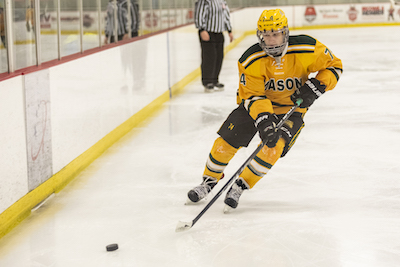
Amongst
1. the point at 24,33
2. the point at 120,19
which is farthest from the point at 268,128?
the point at 120,19

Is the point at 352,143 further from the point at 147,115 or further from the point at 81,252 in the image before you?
the point at 81,252

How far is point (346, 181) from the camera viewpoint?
2.96 metres

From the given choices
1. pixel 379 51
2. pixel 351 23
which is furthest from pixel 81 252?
pixel 351 23

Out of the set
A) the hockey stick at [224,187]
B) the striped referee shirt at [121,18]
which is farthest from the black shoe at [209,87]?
the hockey stick at [224,187]

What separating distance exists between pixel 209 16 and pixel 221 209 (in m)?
3.58

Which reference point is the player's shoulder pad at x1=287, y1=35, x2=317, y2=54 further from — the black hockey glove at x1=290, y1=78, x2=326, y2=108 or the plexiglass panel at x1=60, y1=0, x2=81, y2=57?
the plexiglass panel at x1=60, y1=0, x2=81, y2=57

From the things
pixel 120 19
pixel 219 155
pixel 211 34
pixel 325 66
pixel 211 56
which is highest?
pixel 120 19

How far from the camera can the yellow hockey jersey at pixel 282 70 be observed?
2.46 meters

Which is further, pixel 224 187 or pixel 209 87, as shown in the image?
pixel 209 87

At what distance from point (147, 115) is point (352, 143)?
185 cm

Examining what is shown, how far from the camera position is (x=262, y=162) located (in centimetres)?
248

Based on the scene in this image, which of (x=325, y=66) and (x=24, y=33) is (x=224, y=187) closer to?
(x=325, y=66)

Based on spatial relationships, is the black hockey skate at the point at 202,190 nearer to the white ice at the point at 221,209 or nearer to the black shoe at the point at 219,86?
the white ice at the point at 221,209

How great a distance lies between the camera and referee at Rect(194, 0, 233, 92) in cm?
582
